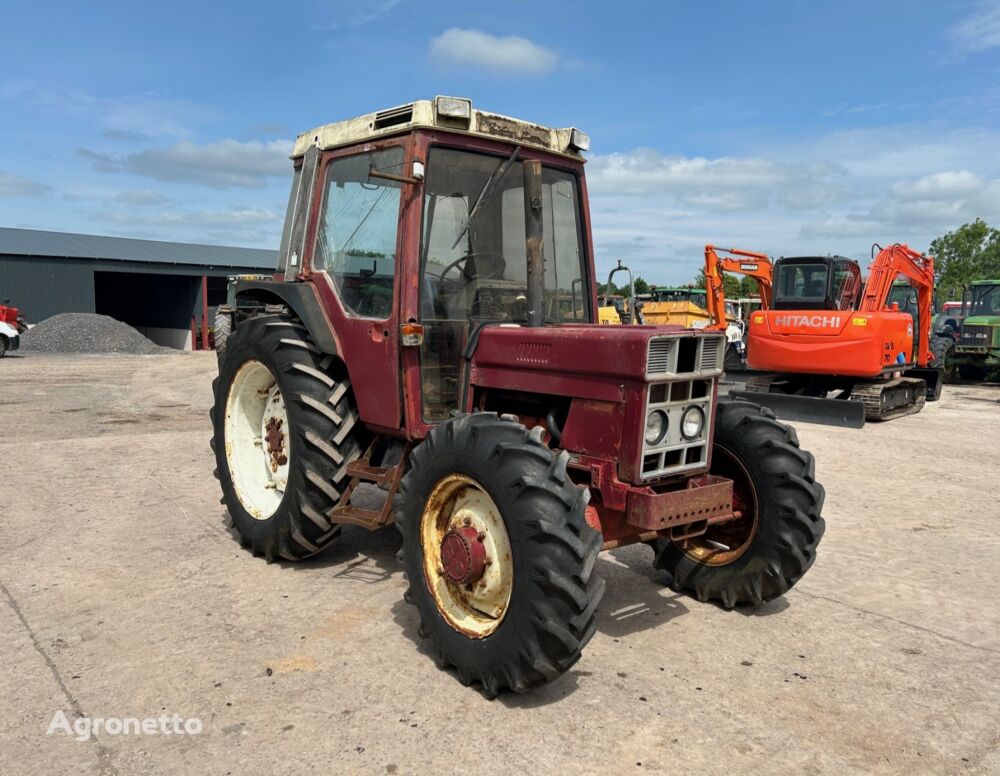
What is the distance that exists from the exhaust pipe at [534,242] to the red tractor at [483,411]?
12 mm

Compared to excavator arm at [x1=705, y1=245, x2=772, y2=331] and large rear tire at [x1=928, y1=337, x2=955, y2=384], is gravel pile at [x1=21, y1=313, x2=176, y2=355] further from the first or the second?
large rear tire at [x1=928, y1=337, x2=955, y2=384]

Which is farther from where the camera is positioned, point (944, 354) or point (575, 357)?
point (944, 354)

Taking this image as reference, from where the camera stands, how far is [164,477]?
7457 millimetres

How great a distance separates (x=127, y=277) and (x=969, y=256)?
146 ft

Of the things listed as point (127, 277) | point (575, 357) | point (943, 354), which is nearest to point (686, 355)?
point (575, 357)

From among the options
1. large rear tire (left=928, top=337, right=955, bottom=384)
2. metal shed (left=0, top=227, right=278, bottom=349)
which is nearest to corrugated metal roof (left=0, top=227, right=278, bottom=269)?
metal shed (left=0, top=227, right=278, bottom=349)

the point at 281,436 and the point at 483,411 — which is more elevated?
the point at 483,411

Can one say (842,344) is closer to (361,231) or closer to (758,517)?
(758,517)

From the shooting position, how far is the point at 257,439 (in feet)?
18.2

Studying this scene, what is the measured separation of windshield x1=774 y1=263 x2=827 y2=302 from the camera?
14.6m

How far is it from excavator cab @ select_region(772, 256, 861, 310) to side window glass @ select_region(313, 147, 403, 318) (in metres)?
11.7

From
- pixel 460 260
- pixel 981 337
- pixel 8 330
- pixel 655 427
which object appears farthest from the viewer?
pixel 8 330

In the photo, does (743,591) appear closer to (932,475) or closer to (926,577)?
(926,577)

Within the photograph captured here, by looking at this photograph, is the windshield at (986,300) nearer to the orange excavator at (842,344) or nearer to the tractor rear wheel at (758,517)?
the orange excavator at (842,344)
